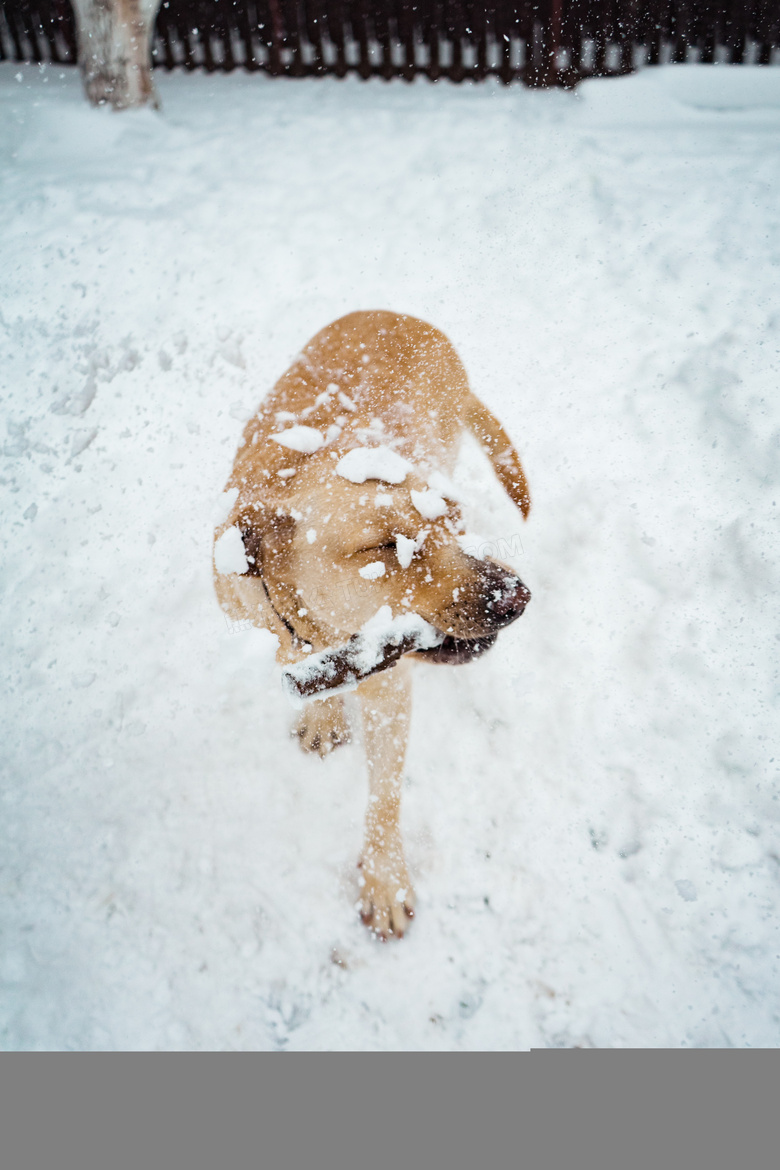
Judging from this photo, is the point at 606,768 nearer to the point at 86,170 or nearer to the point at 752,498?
the point at 752,498

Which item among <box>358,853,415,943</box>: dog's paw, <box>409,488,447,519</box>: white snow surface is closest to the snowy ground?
<box>358,853,415,943</box>: dog's paw

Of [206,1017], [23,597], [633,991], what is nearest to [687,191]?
[633,991]

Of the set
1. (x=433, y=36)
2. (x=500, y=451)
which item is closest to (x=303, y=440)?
(x=500, y=451)

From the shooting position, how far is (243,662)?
218 centimetres

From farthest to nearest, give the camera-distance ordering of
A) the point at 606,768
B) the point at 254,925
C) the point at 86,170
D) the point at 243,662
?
the point at 86,170 → the point at 243,662 → the point at 606,768 → the point at 254,925

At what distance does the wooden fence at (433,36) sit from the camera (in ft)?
10.5

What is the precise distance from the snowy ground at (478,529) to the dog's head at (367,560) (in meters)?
0.52

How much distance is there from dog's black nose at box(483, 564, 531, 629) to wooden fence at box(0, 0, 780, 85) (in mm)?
3750

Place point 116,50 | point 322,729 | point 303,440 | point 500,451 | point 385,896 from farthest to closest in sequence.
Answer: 1. point 116,50
2. point 500,451
3. point 322,729
4. point 385,896
5. point 303,440

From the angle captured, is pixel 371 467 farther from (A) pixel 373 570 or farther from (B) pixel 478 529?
(B) pixel 478 529

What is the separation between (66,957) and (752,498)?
304 centimetres

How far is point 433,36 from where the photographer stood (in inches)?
137

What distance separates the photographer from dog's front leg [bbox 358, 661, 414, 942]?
5.73 ft

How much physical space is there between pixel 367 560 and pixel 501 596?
0.35 meters
